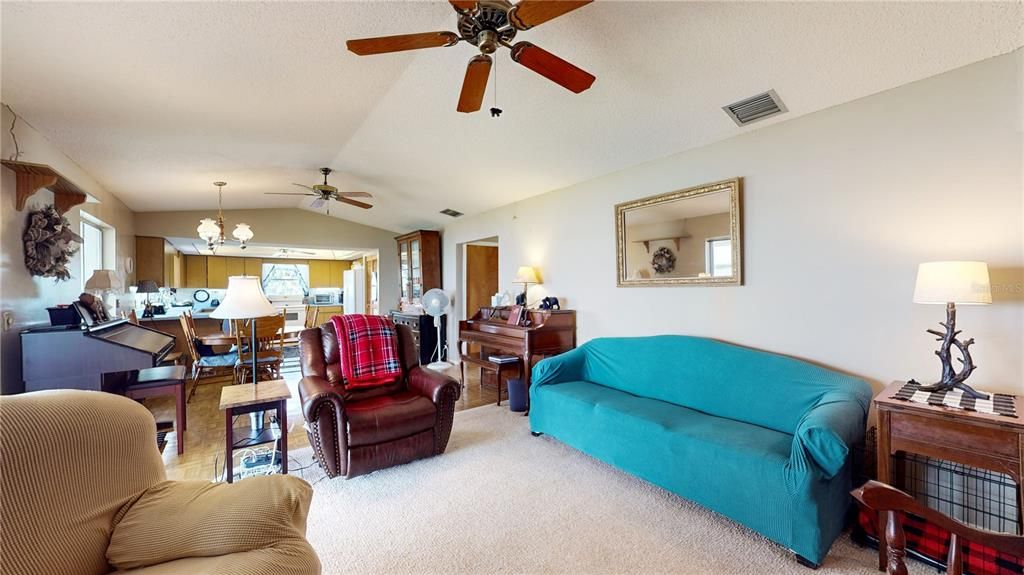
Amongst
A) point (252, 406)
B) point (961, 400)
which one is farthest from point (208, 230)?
point (961, 400)

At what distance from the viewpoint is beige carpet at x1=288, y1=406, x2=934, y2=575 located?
1.81 m

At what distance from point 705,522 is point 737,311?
145 cm

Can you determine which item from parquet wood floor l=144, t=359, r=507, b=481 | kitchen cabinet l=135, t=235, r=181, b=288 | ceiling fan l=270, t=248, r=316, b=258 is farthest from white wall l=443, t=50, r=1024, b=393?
ceiling fan l=270, t=248, r=316, b=258

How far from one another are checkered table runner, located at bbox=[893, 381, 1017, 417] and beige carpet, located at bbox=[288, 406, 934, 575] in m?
0.75

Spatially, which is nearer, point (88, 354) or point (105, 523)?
point (105, 523)

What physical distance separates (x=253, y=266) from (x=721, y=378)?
9.89 m

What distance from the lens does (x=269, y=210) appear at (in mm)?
6469

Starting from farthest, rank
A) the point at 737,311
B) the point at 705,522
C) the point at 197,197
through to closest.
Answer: the point at 197,197, the point at 737,311, the point at 705,522

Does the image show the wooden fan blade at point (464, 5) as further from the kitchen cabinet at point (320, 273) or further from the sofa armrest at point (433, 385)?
the kitchen cabinet at point (320, 273)

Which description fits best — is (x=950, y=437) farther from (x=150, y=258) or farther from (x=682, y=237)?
(x=150, y=258)

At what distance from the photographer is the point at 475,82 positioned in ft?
6.22

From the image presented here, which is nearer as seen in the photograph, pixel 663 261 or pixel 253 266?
pixel 663 261

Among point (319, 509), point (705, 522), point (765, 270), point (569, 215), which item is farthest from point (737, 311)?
point (319, 509)

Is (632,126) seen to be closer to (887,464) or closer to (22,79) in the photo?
(887,464)
